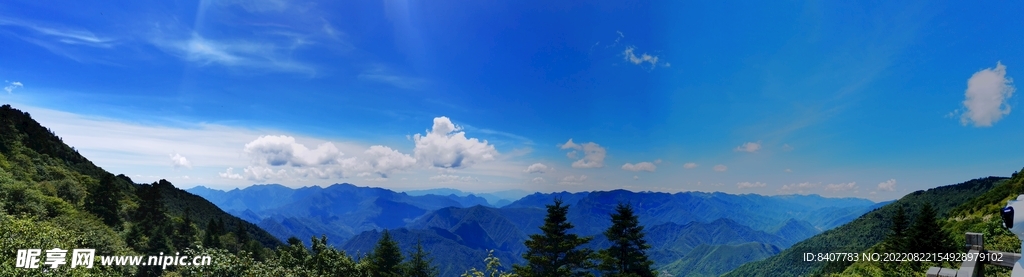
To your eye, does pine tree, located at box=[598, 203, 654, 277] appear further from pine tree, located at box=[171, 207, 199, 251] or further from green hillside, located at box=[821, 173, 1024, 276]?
pine tree, located at box=[171, 207, 199, 251]

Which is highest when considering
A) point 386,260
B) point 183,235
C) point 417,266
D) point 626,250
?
point 626,250

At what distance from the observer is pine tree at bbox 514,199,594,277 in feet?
A: 104

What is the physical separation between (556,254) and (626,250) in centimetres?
544

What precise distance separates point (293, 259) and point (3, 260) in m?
26.4

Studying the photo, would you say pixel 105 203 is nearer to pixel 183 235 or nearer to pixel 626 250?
pixel 183 235

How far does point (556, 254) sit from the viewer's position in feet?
105

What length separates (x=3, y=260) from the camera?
21062 millimetres

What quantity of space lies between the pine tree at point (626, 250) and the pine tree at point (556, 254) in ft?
4.76

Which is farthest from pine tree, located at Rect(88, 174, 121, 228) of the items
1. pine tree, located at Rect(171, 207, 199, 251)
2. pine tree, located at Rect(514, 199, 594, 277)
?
pine tree, located at Rect(514, 199, 594, 277)

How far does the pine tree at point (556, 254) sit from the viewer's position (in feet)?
104

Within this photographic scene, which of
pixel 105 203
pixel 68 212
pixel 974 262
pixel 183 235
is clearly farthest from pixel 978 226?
pixel 105 203

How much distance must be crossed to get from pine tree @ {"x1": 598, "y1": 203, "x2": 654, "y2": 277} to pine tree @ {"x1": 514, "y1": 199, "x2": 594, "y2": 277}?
57.2 inches

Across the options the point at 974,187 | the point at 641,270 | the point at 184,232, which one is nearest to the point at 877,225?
the point at 974,187

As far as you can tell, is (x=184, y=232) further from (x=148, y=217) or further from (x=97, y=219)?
(x=97, y=219)
